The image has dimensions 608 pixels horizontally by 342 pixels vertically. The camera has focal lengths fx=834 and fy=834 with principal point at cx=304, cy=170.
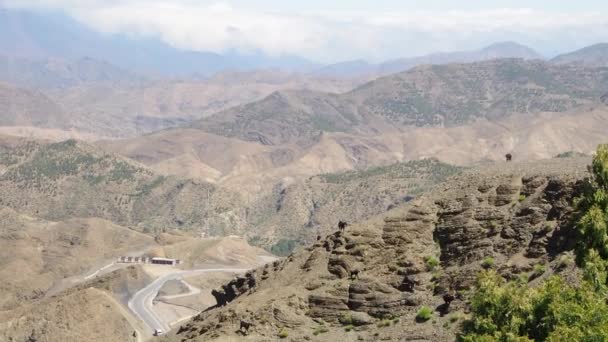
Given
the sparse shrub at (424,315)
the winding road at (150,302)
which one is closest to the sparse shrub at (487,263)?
the sparse shrub at (424,315)

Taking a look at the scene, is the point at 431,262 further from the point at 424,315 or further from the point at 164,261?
the point at 164,261

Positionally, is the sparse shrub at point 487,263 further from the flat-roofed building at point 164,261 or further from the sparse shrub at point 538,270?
the flat-roofed building at point 164,261

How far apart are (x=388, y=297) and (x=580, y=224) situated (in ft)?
52.4

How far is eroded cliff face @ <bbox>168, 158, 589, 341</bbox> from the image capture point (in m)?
57.4

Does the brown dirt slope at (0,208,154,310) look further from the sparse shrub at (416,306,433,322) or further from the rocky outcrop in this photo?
the sparse shrub at (416,306,433,322)

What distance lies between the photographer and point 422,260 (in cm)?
6366

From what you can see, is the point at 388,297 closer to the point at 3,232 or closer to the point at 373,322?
the point at 373,322

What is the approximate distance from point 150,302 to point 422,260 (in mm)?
74844

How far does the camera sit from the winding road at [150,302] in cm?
11825

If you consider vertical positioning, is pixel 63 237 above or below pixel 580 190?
below

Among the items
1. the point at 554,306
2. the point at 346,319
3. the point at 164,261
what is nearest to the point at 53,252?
the point at 164,261

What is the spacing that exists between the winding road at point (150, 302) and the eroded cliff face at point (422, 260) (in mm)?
47588

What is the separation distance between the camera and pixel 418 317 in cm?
5700

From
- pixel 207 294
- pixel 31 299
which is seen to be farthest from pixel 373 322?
pixel 31 299
